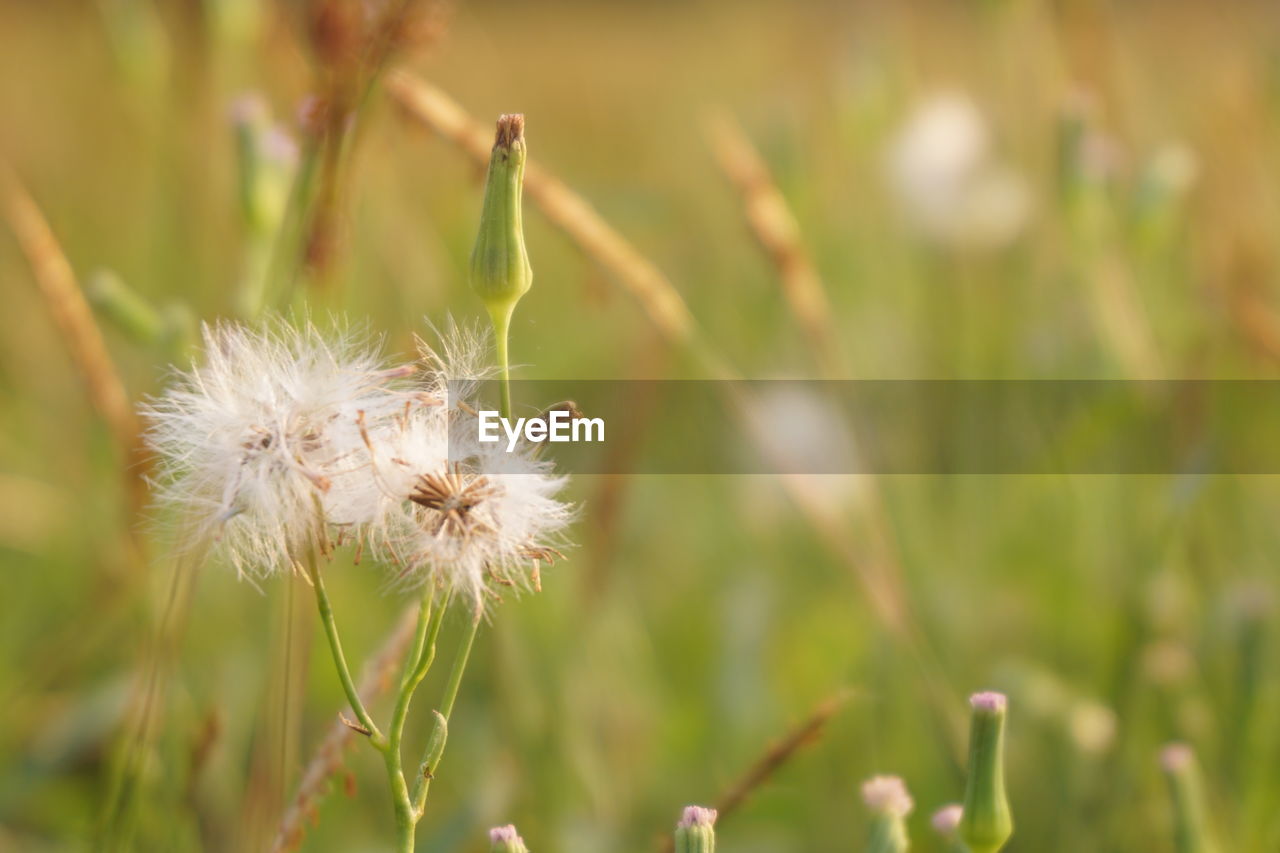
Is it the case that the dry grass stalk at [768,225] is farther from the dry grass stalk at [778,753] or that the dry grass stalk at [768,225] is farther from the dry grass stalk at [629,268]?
the dry grass stalk at [778,753]

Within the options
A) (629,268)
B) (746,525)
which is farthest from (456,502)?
(746,525)

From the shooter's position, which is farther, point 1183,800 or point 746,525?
point 746,525

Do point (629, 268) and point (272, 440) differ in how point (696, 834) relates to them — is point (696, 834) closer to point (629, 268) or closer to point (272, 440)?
point (272, 440)

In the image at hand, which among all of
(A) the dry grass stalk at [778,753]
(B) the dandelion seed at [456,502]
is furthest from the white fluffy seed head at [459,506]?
(A) the dry grass stalk at [778,753]

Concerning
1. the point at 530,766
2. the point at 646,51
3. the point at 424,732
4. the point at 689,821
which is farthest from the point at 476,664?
the point at 646,51

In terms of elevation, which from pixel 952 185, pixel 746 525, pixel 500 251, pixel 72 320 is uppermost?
pixel 952 185

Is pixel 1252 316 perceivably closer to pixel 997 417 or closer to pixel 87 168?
pixel 997 417
